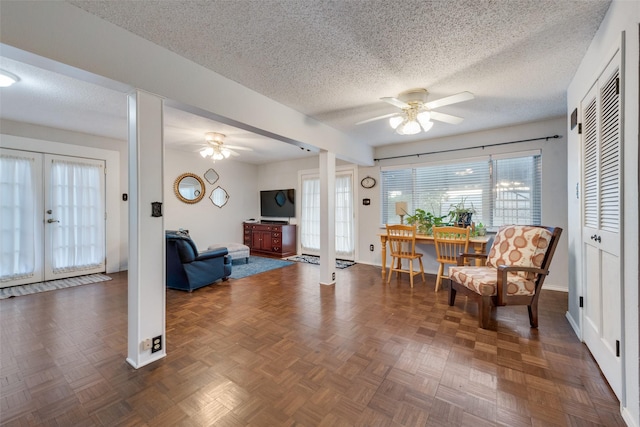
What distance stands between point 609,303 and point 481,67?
2095 mm

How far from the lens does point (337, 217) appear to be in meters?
6.00

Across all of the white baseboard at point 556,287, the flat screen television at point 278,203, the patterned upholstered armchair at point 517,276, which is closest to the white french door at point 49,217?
the flat screen television at point 278,203

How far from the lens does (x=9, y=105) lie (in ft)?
10.5

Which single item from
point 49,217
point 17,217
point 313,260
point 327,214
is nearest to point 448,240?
point 327,214

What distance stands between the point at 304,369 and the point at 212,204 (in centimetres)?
533

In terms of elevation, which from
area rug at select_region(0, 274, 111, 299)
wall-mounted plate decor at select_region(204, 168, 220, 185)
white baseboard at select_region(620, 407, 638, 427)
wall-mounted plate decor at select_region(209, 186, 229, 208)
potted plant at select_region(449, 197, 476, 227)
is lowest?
area rug at select_region(0, 274, 111, 299)

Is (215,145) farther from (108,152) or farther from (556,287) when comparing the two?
(556,287)

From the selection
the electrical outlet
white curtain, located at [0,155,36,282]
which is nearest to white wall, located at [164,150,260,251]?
white curtain, located at [0,155,36,282]

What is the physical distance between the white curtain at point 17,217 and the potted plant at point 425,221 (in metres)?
6.17

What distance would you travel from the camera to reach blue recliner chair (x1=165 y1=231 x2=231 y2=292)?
3619mm

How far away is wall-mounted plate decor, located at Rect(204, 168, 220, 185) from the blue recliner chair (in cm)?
280

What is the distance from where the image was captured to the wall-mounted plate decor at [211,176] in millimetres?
6223

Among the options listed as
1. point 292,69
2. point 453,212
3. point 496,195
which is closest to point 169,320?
point 292,69

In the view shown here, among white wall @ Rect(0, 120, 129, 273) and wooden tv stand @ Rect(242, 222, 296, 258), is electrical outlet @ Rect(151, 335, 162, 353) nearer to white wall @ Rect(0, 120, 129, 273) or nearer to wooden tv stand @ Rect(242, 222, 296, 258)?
white wall @ Rect(0, 120, 129, 273)
